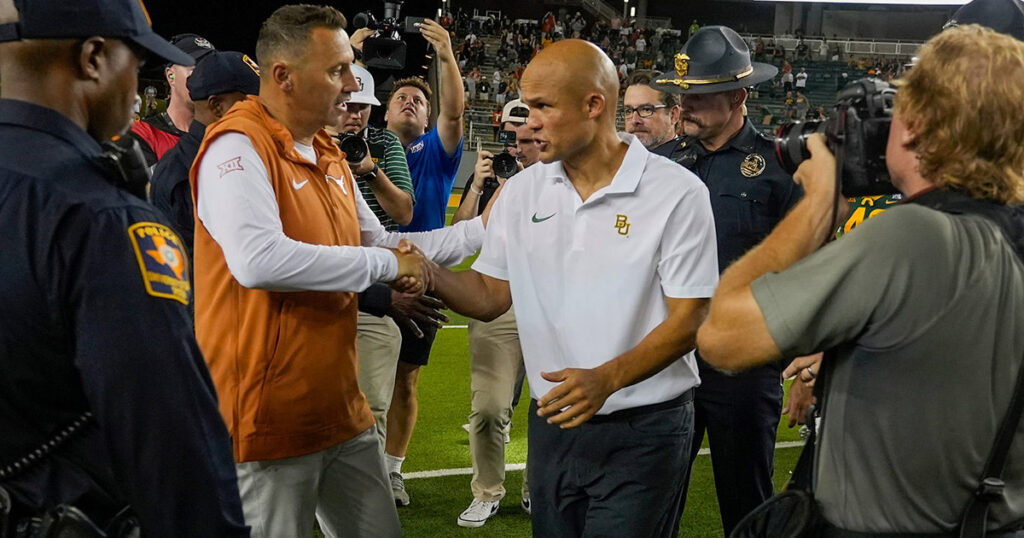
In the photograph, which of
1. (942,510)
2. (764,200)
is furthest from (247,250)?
(764,200)

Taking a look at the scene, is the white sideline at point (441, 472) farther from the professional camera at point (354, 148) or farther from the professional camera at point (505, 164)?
the professional camera at point (354, 148)

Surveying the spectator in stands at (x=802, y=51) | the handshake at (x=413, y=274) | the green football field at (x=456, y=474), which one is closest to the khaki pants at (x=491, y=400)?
the green football field at (x=456, y=474)

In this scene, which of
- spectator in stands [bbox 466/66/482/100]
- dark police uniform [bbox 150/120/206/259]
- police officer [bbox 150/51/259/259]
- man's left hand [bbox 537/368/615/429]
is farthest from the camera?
spectator in stands [bbox 466/66/482/100]

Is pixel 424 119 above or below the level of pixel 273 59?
below

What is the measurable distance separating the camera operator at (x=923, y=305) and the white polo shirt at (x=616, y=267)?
31.4 inches

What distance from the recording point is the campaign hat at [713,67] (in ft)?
14.1

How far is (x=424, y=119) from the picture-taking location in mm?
6109

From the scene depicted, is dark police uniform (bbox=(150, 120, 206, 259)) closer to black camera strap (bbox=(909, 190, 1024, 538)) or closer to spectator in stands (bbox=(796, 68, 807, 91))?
black camera strap (bbox=(909, 190, 1024, 538))

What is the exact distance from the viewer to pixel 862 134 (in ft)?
6.19

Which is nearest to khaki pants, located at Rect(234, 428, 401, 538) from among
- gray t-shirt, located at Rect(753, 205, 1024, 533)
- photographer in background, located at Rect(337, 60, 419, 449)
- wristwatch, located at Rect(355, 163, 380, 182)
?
photographer in background, located at Rect(337, 60, 419, 449)

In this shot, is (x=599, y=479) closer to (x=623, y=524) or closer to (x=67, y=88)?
(x=623, y=524)

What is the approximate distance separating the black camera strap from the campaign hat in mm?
2564

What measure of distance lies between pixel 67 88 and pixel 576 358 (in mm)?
1662

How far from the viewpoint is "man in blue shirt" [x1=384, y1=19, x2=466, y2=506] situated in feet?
17.2
